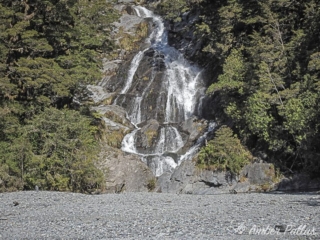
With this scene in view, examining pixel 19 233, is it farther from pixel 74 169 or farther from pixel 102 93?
pixel 102 93

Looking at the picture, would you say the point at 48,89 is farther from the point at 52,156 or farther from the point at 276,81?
the point at 276,81

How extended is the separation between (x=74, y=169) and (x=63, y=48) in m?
11.5

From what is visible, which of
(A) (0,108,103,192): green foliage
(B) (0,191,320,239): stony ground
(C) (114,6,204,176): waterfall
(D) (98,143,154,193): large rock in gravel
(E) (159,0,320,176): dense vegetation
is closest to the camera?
(B) (0,191,320,239): stony ground

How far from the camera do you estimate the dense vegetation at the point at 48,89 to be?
A: 21.5 m

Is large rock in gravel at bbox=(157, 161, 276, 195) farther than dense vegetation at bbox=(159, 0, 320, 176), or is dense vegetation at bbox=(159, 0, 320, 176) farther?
large rock in gravel at bbox=(157, 161, 276, 195)

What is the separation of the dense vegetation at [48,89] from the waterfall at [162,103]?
5.60 meters

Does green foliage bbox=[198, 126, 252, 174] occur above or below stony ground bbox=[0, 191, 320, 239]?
above

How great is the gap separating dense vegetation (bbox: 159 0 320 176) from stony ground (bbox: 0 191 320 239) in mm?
11380

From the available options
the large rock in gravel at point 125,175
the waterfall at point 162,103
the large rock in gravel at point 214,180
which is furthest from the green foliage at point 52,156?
the waterfall at point 162,103

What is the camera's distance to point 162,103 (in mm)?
35625

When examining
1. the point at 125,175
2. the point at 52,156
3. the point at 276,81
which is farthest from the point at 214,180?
the point at 52,156

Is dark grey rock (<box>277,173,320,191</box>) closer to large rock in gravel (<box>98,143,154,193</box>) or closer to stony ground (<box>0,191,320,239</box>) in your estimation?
large rock in gravel (<box>98,143,154,193</box>)

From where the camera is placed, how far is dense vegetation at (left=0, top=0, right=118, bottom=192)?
845 inches

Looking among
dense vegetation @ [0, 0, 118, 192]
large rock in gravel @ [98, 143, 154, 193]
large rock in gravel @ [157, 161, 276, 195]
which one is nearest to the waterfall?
large rock in gravel @ [157, 161, 276, 195]
